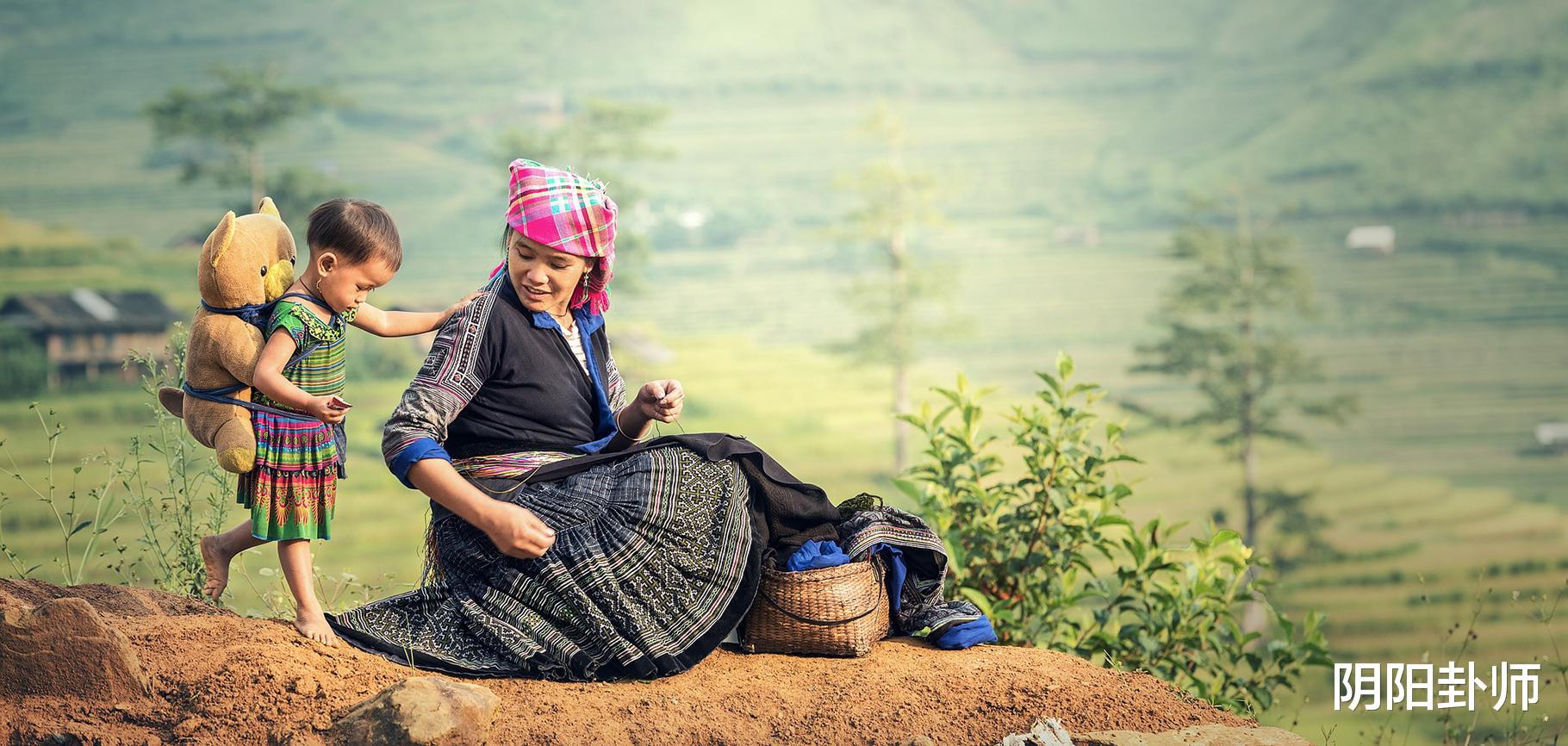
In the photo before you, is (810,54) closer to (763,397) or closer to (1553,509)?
(763,397)

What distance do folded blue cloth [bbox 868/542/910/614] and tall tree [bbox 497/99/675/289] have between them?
1997 centimetres

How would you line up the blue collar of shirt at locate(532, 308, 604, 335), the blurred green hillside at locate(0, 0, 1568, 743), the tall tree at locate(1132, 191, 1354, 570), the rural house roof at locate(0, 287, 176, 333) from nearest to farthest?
the blue collar of shirt at locate(532, 308, 604, 335) < the rural house roof at locate(0, 287, 176, 333) < the tall tree at locate(1132, 191, 1354, 570) < the blurred green hillside at locate(0, 0, 1568, 743)

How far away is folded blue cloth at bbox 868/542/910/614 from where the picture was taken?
3789 millimetres

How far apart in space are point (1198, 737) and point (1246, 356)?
67.0 ft

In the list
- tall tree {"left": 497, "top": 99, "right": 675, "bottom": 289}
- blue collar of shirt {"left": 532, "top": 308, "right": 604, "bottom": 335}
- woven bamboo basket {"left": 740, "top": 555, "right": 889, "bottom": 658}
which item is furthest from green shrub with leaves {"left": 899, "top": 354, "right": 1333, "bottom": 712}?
tall tree {"left": 497, "top": 99, "right": 675, "bottom": 289}

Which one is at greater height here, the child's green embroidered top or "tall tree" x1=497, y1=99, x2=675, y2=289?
"tall tree" x1=497, y1=99, x2=675, y2=289

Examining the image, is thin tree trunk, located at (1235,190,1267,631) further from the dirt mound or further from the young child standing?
the young child standing

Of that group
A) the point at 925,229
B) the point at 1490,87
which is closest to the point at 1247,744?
the point at 925,229

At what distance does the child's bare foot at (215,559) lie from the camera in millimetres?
3430

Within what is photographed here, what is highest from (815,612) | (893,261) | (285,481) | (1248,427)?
(893,261)

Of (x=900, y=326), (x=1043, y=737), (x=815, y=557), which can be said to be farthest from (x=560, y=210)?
(x=900, y=326)

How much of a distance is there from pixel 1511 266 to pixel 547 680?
31434 mm

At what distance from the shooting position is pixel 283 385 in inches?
125

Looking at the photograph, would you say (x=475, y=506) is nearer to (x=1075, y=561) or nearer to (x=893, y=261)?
(x=1075, y=561)
